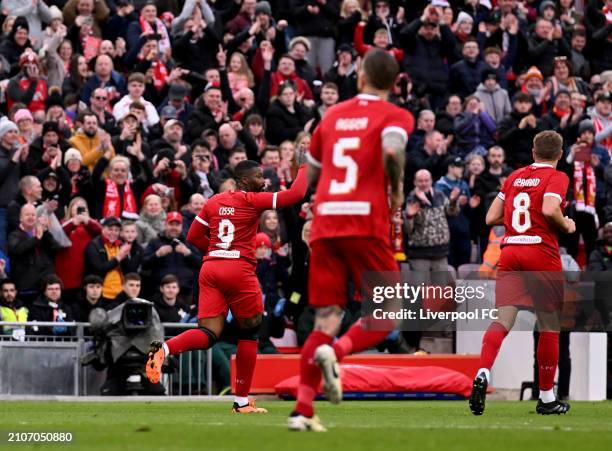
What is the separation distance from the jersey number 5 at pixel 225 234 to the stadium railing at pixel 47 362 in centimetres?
516

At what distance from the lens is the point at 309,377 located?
10.8 meters

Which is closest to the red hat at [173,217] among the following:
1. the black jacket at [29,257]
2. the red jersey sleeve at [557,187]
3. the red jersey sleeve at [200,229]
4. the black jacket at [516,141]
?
the black jacket at [29,257]

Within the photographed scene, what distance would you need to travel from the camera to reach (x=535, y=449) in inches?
397

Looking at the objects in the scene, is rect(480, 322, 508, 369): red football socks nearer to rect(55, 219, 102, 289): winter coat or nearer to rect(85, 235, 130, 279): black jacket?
rect(85, 235, 130, 279): black jacket

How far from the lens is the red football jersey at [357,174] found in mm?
10961

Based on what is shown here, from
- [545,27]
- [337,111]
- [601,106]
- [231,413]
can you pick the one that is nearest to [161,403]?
[231,413]

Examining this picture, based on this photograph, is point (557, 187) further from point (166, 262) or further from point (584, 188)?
point (584, 188)

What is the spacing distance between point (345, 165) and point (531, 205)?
4257 millimetres

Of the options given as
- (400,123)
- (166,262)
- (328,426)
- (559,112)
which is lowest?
(328,426)

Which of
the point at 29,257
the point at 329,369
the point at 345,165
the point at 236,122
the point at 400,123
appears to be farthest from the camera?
the point at 236,122

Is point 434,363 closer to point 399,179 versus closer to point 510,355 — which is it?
point 510,355

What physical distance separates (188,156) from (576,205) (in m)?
6.50

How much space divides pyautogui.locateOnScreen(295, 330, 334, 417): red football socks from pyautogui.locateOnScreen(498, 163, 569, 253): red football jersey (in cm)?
457

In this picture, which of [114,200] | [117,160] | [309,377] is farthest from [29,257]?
[309,377]
